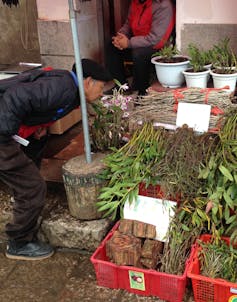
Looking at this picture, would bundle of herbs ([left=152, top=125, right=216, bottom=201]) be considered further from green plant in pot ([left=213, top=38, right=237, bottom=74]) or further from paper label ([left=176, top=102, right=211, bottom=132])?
green plant in pot ([left=213, top=38, right=237, bottom=74])

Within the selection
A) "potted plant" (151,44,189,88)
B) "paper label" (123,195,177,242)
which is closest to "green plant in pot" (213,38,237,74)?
"potted plant" (151,44,189,88)

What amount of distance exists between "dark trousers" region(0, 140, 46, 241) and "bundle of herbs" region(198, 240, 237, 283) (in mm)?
1410

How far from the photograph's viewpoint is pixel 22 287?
3.51m

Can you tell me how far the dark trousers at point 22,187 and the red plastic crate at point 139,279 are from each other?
0.67 metres

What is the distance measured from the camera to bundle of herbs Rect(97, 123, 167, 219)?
3.52 metres

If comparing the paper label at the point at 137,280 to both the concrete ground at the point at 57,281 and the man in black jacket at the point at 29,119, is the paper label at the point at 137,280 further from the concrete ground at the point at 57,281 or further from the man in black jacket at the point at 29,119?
the man in black jacket at the point at 29,119

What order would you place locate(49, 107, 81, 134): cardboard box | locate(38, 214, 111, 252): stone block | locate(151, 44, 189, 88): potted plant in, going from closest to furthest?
locate(38, 214, 111, 252): stone block
locate(151, 44, 189, 88): potted plant
locate(49, 107, 81, 134): cardboard box

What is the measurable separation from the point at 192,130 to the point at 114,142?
0.84m

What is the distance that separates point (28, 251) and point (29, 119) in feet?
3.88

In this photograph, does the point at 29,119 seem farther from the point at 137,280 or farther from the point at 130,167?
the point at 137,280

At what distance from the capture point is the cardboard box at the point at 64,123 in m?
5.68

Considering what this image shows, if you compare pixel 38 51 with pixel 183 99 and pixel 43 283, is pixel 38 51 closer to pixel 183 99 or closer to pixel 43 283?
pixel 183 99

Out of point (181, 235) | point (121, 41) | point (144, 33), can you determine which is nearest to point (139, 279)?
point (181, 235)

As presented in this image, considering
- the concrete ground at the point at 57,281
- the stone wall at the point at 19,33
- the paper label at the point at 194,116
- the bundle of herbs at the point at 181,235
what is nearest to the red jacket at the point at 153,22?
the stone wall at the point at 19,33
